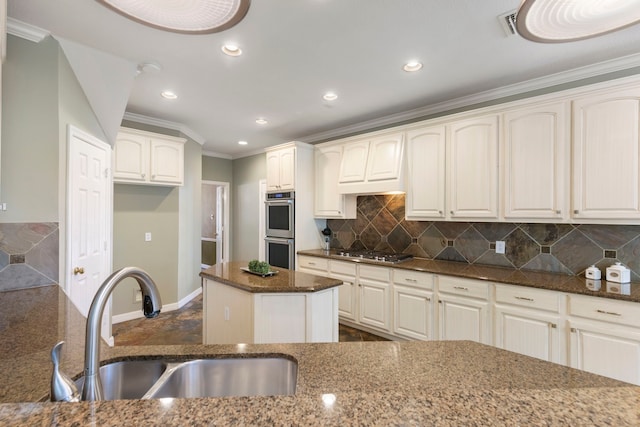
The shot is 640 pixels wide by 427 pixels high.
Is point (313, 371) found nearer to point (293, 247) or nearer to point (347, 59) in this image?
point (347, 59)

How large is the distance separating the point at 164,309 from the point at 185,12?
386 centimetres

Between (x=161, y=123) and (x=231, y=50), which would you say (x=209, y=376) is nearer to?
(x=231, y=50)

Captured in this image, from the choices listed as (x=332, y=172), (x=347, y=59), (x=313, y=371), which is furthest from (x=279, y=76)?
Answer: (x=313, y=371)

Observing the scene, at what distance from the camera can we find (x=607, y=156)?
2.31m

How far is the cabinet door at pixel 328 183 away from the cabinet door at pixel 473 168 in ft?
4.94

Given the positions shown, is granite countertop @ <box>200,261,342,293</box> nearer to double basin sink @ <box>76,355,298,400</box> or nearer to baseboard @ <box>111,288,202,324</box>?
double basin sink @ <box>76,355,298,400</box>

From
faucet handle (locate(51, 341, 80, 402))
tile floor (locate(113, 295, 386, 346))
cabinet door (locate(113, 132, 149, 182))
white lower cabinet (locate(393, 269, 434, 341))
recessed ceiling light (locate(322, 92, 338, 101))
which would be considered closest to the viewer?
faucet handle (locate(51, 341, 80, 402))

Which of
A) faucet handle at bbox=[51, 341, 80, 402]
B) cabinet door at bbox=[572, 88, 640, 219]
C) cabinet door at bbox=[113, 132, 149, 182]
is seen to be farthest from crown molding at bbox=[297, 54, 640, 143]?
faucet handle at bbox=[51, 341, 80, 402]

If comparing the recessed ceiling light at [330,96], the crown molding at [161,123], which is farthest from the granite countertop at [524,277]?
the crown molding at [161,123]

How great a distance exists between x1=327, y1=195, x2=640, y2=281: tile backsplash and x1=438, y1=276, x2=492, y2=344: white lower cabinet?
576mm

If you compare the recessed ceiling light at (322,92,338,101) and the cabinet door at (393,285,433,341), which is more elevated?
the recessed ceiling light at (322,92,338,101)

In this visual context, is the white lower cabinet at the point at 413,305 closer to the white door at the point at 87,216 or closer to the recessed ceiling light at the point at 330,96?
the recessed ceiling light at the point at 330,96

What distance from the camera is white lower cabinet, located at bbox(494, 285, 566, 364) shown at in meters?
2.33

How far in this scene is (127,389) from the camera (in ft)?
3.39
